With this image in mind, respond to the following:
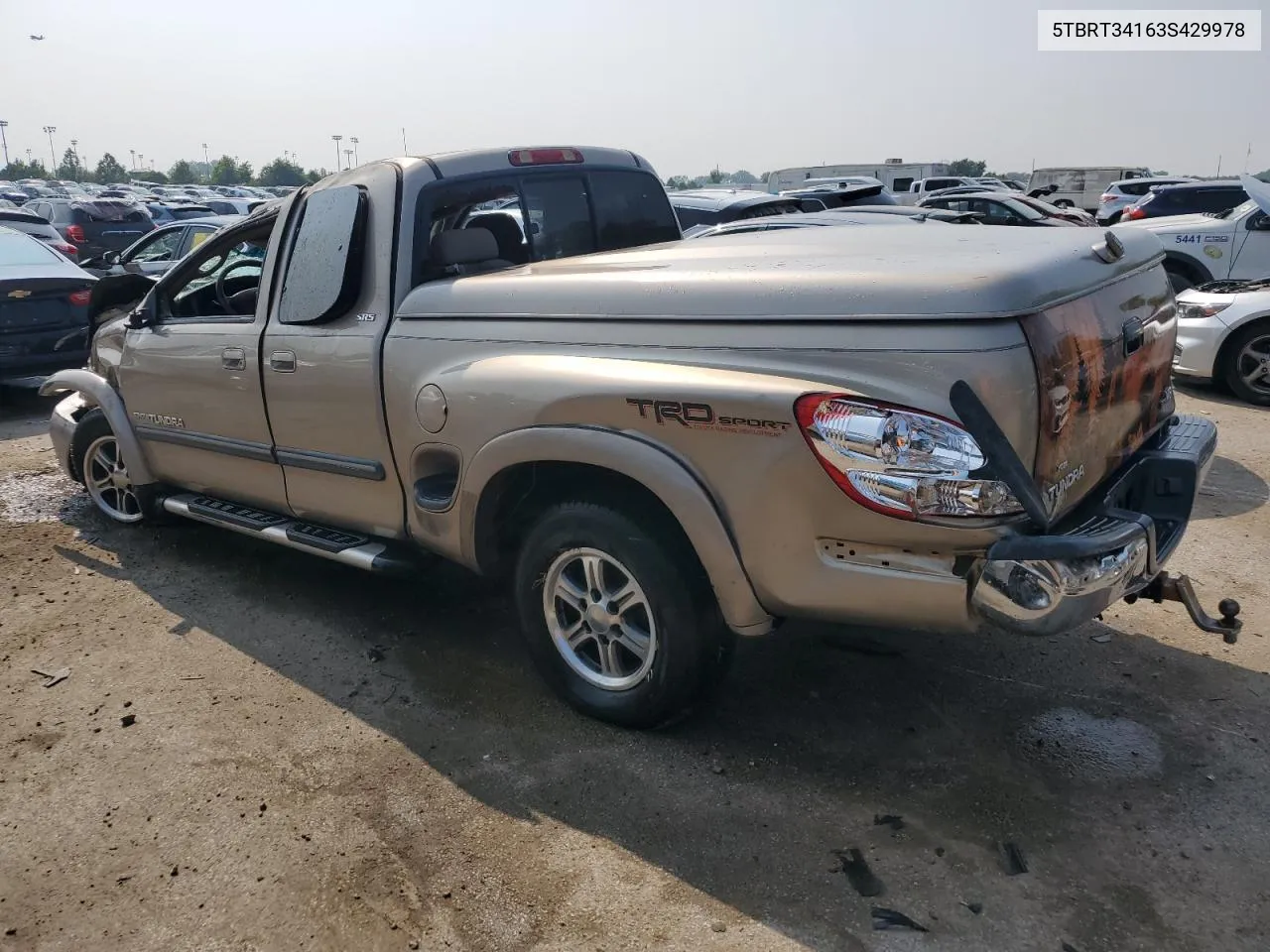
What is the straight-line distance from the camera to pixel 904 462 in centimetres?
252

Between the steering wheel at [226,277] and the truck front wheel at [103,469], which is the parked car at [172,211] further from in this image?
the steering wheel at [226,277]

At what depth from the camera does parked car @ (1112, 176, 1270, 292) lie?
35.3ft

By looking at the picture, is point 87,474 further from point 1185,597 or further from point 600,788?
point 1185,597

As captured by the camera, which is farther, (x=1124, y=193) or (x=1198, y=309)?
(x=1124, y=193)

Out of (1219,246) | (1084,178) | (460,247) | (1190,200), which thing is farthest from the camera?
(1084,178)

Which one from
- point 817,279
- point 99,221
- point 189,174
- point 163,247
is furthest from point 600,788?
point 189,174

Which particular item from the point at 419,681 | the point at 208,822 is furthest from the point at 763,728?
the point at 208,822

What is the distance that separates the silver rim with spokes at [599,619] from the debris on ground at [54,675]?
2072mm

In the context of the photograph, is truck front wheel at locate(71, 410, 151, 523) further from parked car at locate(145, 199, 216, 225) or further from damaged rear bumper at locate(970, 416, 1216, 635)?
parked car at locate(145, 199, 216, 225)

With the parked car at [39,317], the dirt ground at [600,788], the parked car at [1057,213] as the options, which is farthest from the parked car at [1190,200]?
the parked car at [39,317]

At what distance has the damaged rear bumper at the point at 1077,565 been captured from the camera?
8.23 feet

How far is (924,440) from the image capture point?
250 centimetres

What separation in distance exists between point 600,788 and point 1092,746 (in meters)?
1.64

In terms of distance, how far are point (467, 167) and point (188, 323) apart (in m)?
1.65
